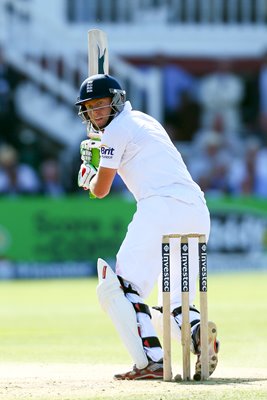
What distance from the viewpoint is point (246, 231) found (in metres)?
16.1

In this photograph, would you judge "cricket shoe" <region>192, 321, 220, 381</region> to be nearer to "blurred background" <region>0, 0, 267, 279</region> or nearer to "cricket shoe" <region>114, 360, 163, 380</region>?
"cricket shoe" <region>114, 360, 163, 380</region>

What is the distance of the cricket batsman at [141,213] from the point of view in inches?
215

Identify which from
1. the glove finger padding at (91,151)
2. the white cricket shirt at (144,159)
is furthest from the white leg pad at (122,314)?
the glove finger padding at (91,151)

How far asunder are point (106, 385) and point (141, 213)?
84 cm

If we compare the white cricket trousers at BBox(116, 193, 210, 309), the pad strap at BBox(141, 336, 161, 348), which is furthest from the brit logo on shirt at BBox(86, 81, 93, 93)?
the pad strap at BBox(141, 336, 161, 348)

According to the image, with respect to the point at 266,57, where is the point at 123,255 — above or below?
above

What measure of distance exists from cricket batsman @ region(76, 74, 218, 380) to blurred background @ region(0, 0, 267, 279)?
31.7ft

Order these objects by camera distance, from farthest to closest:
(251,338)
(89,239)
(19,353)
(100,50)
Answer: (89,239)
(251,338)
(19,353)
(100,50)

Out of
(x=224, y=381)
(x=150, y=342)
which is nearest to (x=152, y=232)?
(x=150, y=342)

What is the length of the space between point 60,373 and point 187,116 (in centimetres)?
1314

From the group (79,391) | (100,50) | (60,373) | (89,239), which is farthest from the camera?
(89,239)

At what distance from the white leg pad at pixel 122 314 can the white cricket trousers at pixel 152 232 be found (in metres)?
0.07

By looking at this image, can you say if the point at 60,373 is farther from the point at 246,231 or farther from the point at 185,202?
the point at 246,231

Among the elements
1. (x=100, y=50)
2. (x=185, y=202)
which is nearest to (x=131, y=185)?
(x=185, y=202)
